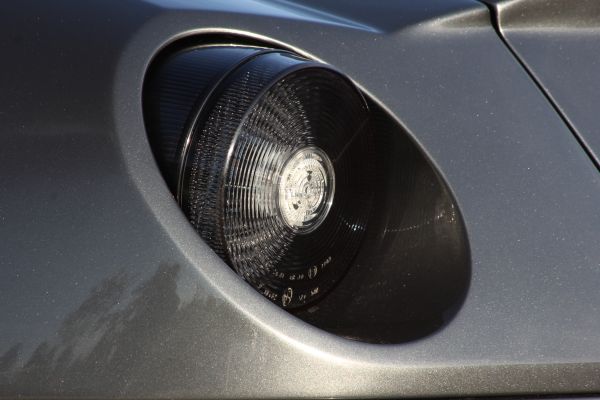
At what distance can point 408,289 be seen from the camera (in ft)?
4.00

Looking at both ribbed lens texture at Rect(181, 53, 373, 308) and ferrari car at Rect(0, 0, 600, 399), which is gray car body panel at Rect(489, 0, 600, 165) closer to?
ferrari car at Rect(0, 0, 600, 399)

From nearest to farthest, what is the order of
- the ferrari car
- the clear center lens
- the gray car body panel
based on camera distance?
the ferrari car, the clear center lens, the gray car body panel

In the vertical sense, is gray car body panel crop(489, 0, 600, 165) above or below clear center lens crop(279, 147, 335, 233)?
above

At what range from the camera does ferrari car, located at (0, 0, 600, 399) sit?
0.94 metres

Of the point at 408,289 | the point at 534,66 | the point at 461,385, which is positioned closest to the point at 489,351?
the point at 461,385

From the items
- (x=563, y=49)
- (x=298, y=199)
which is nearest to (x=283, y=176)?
(x=298, y=199)

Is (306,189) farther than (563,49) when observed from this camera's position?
No

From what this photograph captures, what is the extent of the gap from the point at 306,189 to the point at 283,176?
47 mm

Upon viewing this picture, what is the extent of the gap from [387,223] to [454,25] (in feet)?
1.07

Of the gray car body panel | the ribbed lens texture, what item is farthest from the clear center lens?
the gray car body panel

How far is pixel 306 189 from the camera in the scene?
3.60ft

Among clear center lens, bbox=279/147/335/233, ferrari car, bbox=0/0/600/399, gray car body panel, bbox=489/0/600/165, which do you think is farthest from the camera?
gray car body panel, bbox=489/0/600/165

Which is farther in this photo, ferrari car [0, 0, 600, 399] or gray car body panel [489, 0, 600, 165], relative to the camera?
gray car body panel [489, 0, 600, 165]

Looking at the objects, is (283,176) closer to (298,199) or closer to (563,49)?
(298,199)
